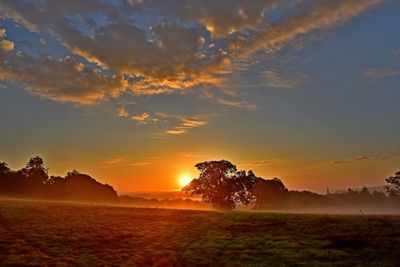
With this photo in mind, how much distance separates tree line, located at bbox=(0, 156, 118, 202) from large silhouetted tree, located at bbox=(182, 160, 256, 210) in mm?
46956

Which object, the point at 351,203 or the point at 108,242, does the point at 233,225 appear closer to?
the point at 108,242

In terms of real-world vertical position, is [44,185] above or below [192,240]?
above

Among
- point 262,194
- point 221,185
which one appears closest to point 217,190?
point 221,185

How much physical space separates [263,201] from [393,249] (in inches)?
3351

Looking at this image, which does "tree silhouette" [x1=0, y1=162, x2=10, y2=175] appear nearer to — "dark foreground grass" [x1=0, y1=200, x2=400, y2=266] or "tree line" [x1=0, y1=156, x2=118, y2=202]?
"tree line" [x1=0, y1=156, x2=118, y2=202]

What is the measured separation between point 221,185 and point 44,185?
60575 millimetres

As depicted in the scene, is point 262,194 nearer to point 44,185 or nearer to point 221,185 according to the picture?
point 221,185

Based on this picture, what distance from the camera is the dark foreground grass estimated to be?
30.7 m

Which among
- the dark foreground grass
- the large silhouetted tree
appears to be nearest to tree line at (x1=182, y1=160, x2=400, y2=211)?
the large silhouetted tree

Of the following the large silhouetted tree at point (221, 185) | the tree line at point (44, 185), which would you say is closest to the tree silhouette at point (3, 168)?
the tree line at point (44, 185)

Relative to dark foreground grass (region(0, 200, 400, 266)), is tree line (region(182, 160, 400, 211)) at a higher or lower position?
higher

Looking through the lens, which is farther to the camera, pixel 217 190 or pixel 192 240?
pixel 217 190

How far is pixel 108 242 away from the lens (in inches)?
1427

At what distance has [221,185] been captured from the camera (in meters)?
92.8
